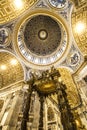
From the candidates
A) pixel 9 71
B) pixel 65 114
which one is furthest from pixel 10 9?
pixel 65 114

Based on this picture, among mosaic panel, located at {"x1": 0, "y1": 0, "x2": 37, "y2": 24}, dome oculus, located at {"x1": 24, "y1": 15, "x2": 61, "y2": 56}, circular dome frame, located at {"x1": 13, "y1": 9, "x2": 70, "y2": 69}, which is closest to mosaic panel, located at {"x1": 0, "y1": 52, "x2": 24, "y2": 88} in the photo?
circular dome frame, located at {"x1": 13, "y1": 9, "x2": 70, "y2": 69}

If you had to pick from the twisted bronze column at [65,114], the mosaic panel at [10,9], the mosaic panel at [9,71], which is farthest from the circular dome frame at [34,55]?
the twisted bronze column at [65,114]

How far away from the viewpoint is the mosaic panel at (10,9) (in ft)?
39.7

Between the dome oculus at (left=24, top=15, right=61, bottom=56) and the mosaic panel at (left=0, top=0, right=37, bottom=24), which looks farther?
the dome oculus at (left=24, top=15, right=61, bottom=56)

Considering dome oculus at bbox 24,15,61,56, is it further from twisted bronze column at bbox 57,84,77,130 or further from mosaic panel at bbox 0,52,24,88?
twisted bronze column at bbox 57,84,77,130

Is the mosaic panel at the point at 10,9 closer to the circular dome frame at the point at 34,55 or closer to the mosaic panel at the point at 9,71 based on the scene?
the circular dome frame at the point at 34,55

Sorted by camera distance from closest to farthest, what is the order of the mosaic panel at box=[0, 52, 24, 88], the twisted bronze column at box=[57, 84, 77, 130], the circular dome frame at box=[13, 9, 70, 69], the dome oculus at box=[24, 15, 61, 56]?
the twisted bronze column at box=[57, 84, 77, 130] → the circular dome frame at box=[13, 9, 70, 69] → the mosaic panel at box=[0, 52, 24, 88] → the dome oculus at box=[24, 15, 61, 56]

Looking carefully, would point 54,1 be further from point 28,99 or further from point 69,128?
point 69,128

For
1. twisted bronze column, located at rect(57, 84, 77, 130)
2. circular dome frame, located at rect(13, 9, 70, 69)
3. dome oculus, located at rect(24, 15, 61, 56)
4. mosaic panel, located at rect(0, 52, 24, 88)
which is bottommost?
twisted bronze column, located at rect(57, 84, 77, 130)

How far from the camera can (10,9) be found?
41.0 feet

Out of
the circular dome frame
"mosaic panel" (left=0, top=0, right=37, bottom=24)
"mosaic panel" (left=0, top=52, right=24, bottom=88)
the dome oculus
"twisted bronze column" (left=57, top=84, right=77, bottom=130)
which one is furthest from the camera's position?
the dome oculus

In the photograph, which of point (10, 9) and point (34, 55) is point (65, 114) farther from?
point (34, 55)

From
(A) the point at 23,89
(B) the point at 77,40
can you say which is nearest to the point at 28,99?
(A) the point at 23,89

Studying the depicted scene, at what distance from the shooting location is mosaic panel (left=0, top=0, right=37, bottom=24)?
476 inches
